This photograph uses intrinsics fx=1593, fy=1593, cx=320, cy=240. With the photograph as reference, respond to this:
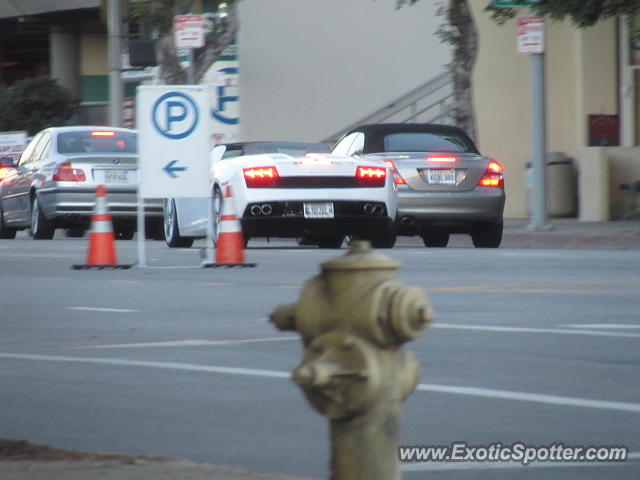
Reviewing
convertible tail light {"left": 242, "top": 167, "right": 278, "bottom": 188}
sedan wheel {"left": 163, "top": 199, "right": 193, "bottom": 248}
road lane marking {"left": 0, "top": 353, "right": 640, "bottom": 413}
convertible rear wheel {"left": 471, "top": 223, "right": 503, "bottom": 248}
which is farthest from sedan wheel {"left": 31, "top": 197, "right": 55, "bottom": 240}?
road lane marking {"left": 0, "top": 353, "right": 640, "bottom": 413}

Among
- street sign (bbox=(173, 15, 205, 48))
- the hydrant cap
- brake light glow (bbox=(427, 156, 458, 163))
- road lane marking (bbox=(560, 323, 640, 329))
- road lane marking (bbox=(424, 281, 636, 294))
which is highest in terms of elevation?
street sign (bbox=(173, 15, 205, 48))

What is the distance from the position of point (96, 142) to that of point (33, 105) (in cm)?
2339

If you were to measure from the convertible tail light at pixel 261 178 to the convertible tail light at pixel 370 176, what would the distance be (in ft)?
2.89

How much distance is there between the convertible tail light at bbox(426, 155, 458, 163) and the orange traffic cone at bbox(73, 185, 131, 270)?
14.6 ft

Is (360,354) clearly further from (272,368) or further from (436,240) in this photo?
(436,240)

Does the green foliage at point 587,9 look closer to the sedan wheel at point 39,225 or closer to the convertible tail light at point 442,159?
the convertible tail light at point 442,159

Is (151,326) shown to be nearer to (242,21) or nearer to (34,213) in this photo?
(34,213)

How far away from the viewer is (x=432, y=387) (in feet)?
24.3

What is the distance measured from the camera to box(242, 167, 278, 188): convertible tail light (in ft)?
53.7

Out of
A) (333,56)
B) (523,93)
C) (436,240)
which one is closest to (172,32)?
(523,93)

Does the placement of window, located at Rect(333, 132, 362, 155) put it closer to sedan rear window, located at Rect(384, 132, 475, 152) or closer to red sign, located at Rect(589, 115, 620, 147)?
sedan rear window, located at Rect(384, 132, 475, 152)

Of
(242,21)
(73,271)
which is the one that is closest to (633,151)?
(73,271)

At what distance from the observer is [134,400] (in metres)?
7.18

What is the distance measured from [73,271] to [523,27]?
7756 millimetres
